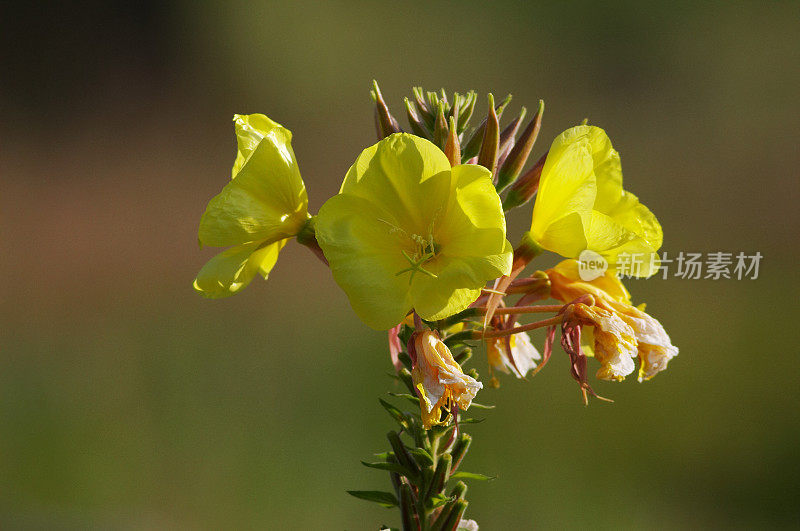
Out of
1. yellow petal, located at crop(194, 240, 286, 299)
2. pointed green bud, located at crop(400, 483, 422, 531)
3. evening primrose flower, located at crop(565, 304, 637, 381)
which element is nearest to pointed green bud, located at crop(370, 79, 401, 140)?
yellow petal, located at crop(194, 240, 286, 299)

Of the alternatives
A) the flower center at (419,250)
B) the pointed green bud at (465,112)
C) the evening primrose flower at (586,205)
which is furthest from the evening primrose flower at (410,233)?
the pointed green bud at (465,112)

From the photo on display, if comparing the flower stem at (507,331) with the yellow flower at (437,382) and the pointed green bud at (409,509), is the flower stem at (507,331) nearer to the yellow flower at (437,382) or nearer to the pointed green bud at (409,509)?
the yellow flower at (437,382)

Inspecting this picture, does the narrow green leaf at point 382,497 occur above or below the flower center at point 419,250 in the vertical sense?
below

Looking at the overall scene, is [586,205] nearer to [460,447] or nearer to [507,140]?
[507,140]

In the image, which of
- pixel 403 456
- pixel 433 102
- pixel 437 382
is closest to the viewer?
pixel 437 382

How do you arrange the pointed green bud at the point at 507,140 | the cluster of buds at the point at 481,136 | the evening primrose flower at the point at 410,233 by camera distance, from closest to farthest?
the evening primrose flower at the point at 410,233, the cluster of buds at the point at 481,136, the pointed green bud at the point at 507,140

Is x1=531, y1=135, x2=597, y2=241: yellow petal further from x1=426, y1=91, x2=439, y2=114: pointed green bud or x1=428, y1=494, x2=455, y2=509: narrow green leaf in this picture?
x1=428, y1=494, x2=455, y2=509: narrow green leaf

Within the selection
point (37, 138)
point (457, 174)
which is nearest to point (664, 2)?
A: point (37, 138)

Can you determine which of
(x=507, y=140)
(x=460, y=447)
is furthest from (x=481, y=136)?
(x=460, y=447)
